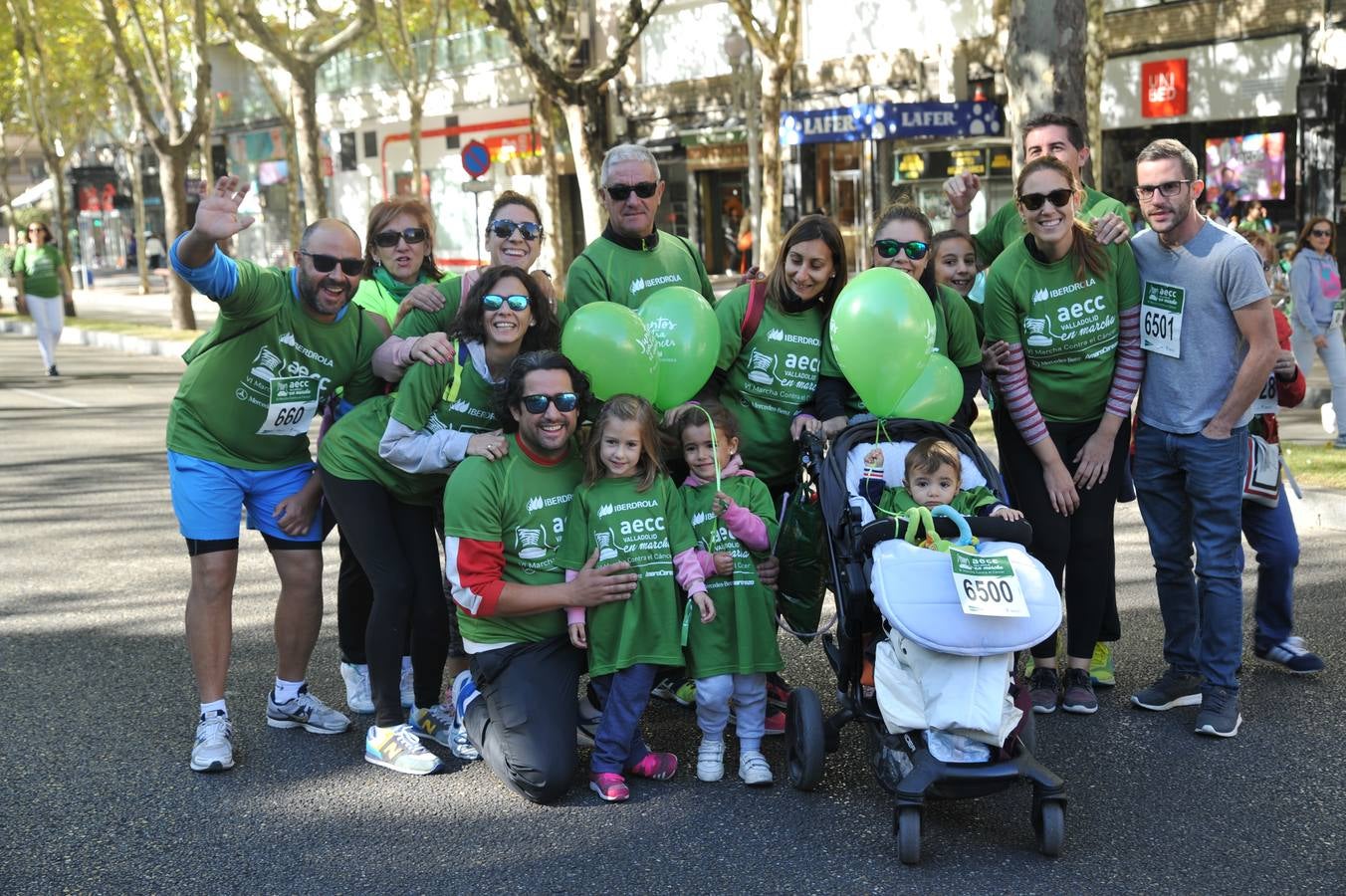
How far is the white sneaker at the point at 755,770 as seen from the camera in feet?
15.2

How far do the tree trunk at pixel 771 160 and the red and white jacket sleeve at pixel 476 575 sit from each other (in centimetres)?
1470

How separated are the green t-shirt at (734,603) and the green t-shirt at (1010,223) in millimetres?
1473

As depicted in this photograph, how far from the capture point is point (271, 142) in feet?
159

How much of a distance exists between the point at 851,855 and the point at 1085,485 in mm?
1879

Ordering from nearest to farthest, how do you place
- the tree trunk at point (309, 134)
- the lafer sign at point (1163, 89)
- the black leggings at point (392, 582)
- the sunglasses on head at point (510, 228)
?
the black leggings at point (392, 582) < the sunglasses on head at point (510, 228) < the lafer sign at point (1163, 89) < the tree trunk at point (309, 134)

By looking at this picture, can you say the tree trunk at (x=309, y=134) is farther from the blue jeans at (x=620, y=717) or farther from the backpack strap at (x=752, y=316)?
the blue jeans at (x=620, y=717)

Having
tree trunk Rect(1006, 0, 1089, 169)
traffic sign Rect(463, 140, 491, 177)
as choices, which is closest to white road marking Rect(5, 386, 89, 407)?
traffic sign Rect(463, 140, 491, 177)

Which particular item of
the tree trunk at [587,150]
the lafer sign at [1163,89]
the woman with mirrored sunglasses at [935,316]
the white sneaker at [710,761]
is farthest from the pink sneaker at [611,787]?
the lafer sign at [1163,89]

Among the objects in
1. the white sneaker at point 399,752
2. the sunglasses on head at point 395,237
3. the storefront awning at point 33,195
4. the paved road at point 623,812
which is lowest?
the paved road at point 623,812

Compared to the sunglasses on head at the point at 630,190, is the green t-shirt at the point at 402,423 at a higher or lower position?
lower

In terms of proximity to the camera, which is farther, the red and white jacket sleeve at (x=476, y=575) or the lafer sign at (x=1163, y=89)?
the lafer sign at (x=1163, y=89)

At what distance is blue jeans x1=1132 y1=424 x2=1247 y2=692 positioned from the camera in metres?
5.02

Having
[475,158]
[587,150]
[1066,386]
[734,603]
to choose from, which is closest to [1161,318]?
[1066,386]

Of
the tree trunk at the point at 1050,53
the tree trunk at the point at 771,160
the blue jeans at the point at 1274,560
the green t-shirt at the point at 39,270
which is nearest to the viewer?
the blue jeans at the point at 1274,560
